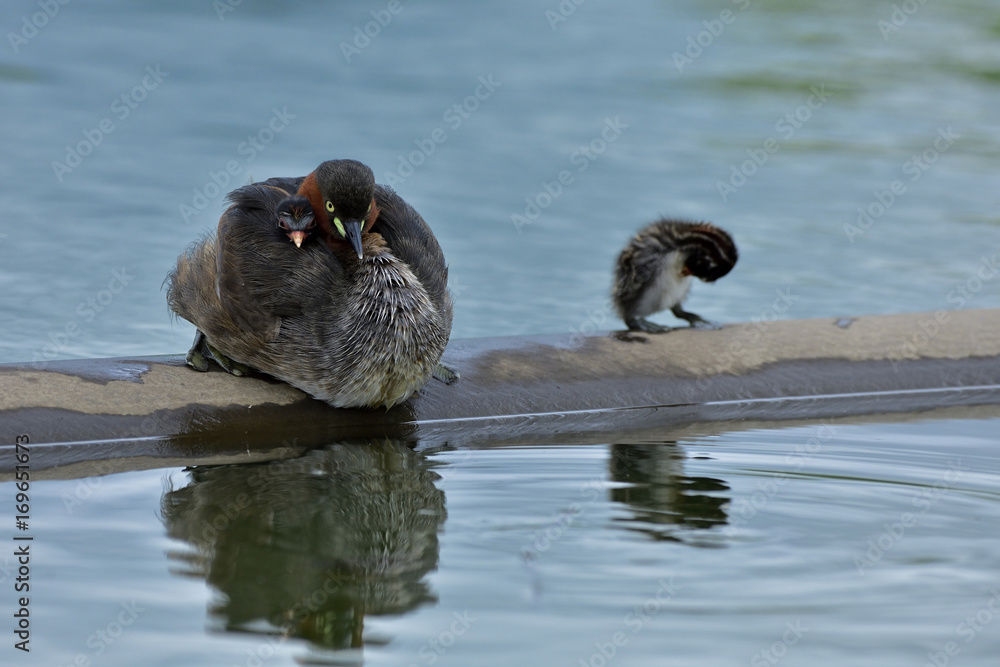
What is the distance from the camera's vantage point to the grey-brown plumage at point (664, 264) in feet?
20.6

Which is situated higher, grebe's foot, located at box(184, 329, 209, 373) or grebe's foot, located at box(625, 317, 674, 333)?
grebe's foot, located at box(625, 317, 674, 333)

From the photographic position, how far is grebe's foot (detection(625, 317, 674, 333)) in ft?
19.7

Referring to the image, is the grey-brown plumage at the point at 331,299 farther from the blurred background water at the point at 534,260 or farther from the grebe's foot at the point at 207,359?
the blurred background water at the point at 534,260

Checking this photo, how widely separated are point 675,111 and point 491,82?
5.98 ft

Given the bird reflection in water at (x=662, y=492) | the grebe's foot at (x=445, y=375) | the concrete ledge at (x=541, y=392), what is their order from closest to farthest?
the bird reflection in water at (x=662, y=492), the concrete ledge at (x=541, y=392), the grebe's foot at (x=445, y=375)

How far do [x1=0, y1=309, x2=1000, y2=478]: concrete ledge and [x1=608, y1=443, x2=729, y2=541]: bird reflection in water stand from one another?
0.34 metres

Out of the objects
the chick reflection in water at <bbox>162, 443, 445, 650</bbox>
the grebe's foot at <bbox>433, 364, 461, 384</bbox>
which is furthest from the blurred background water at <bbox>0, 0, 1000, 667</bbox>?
the grebe's foot at <bbox>433, 364, 461, 384</bbox>

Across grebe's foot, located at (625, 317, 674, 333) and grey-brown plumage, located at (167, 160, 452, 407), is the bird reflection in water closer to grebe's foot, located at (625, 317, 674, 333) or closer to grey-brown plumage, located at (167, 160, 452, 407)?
grey-brown plumage, located at (167, 160, 452, 407)

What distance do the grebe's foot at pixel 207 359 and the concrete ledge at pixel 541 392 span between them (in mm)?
65

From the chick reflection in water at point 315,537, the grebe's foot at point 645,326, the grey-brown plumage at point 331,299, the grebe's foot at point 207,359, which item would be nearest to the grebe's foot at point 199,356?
the grebe's foot at point 207,359

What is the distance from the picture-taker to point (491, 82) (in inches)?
504

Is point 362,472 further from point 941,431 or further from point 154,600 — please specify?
point 941,431

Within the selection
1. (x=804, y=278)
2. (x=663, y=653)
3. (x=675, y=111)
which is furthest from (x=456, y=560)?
(x=675, y=111)

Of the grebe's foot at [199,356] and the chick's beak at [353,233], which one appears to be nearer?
the chick's beak at [353,233]
